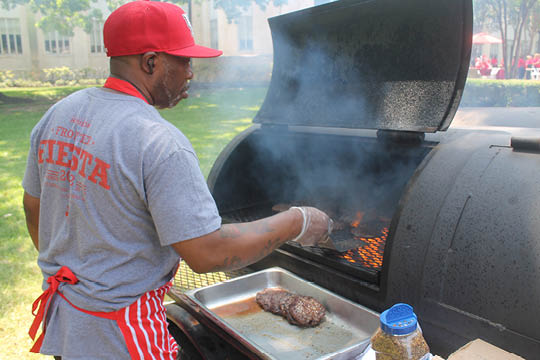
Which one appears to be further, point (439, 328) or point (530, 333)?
point (439, 328)

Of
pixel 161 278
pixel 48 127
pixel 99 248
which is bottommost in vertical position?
pixel 161 278

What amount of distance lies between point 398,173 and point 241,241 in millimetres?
1575

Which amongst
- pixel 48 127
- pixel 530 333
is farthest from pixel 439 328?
pixel 48 127

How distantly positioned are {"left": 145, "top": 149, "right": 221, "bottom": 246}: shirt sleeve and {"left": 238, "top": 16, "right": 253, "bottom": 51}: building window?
2635 cm

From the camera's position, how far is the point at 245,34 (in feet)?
91.5

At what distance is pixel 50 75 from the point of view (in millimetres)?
25609

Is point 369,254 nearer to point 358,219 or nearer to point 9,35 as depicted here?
point 358,219

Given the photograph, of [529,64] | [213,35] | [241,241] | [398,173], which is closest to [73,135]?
[241,241]

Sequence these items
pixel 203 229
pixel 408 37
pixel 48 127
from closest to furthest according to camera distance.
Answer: pixel 203 229
pixel 48 127
pixel 408 37

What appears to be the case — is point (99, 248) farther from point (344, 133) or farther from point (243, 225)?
point (344, 133)

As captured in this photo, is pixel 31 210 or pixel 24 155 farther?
pixel 24 155

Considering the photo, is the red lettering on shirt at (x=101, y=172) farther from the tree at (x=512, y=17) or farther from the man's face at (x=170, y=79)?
the tree at (x=512, y=17)

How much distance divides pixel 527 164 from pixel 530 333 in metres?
0.57

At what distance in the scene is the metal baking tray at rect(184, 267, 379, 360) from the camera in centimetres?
184
